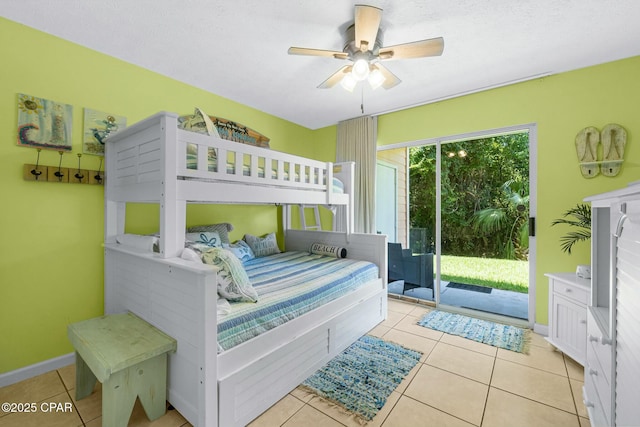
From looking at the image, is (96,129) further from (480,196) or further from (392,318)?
(480,196)

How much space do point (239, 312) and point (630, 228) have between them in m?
1.74

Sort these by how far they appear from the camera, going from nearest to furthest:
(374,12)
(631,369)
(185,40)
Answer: (631,369), (374,12), (185,40)

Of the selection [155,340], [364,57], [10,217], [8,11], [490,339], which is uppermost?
[8,11]

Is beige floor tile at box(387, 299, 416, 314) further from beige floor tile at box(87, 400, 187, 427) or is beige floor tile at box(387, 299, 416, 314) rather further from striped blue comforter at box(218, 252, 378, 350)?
beige floor tile at box(87, 400, 187, 427)

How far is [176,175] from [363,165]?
2.71m

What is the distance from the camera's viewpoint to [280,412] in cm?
158

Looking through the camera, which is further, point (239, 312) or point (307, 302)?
point (307, 302)

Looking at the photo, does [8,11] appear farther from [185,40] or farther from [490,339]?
[490,339]

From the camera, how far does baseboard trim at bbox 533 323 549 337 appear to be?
8.51 feet

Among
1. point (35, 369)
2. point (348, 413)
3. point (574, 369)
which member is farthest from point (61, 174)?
point (574, 369)

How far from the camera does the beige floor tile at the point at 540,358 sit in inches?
79.5

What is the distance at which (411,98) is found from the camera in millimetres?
3193

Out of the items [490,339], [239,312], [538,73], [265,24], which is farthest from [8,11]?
[490,339]

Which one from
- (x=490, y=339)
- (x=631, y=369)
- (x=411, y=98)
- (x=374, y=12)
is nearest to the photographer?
(x=631, y=369)
